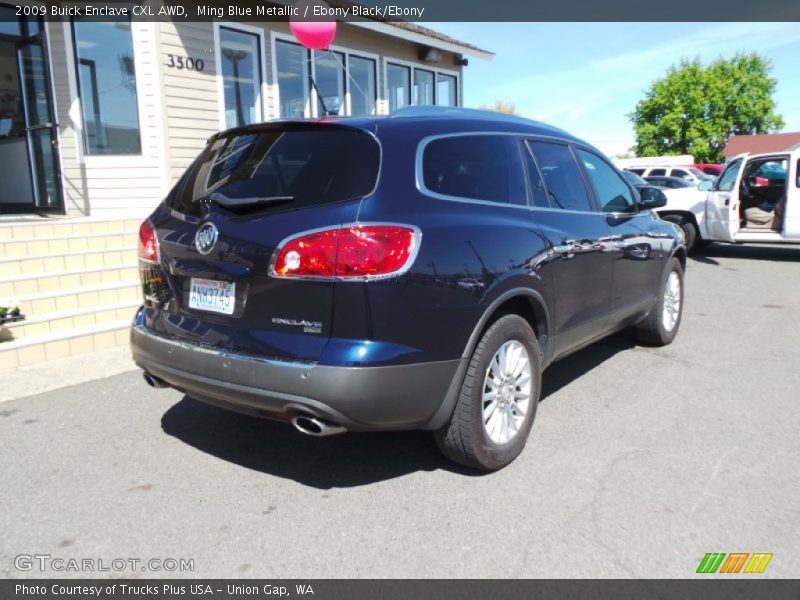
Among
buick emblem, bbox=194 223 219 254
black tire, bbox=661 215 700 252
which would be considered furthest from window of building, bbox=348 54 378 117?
buick emblem, bbox=194 223 219 254

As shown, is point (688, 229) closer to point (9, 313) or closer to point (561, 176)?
point (561, 176)

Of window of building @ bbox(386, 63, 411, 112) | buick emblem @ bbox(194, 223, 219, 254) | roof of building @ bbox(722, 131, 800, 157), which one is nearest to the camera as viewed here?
buick emblem @ bbox(194, 223, 219, 254)

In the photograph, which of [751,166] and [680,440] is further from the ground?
[751,166]

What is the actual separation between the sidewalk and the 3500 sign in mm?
5226

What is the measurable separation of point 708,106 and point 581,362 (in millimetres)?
69136

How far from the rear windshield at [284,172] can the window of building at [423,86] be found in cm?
1104

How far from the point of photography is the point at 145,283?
11.3 ft

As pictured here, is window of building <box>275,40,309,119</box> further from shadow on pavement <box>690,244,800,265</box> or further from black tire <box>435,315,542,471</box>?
black tire <box>435,315,542,471</box>

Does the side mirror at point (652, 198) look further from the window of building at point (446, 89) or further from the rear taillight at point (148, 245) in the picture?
the window of building at point (446, 89)

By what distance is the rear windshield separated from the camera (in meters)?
2.82

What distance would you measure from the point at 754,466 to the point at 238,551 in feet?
8.67

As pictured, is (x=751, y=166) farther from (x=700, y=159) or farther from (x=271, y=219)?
(x=700, y=159)
